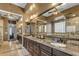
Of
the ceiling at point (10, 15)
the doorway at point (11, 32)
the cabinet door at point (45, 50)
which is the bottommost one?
the cabinet door at point (45, 50)

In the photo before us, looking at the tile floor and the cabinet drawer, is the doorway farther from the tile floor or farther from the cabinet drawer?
the cabinet drawer

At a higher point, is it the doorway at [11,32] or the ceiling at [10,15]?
the ceiling at [10,15]

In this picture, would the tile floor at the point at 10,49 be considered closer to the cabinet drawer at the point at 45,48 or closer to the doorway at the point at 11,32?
the doorway at the point at 11,32

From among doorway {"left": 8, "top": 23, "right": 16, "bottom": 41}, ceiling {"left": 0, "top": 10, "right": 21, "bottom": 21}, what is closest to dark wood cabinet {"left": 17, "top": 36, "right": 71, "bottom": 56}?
doorway {"left": 8, "top": 23, "right": 16, "bottom": 41}

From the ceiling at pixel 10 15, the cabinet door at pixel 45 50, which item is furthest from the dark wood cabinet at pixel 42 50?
the ceiling at pixel 10 15

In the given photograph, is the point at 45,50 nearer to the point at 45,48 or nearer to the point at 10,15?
the point at 45,48

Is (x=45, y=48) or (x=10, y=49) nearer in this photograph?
Result: (x=45, y=48)

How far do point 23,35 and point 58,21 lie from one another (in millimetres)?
989

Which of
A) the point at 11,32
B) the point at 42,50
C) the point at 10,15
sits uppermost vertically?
the point at 10,15

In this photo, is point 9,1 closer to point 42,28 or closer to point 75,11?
point 42,28

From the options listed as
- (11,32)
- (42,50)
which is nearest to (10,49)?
(11,32)

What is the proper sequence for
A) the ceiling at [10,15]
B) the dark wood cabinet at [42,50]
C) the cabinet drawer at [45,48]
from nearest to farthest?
the dark wood cabinet at [42,50]
the cabinet drawer at [45,48]
the ceiling at [10,15]

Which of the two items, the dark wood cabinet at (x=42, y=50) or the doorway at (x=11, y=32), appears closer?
the dark wood cabinet at (x=42, y=50)

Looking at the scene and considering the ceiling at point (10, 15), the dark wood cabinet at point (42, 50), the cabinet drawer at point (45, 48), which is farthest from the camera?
the ceiling at point (10, 15)
